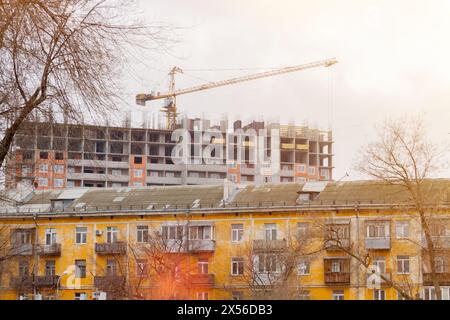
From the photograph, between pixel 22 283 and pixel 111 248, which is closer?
pixel 22 283

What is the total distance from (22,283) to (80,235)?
5.95m

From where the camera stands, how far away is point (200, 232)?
1877 inches

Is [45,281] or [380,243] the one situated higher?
[380,243]

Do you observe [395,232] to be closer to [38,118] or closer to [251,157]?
[38,118]

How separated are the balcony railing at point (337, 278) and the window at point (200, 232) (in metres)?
6.80

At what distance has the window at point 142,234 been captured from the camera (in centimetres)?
4790

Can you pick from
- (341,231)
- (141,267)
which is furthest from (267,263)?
(141,267)

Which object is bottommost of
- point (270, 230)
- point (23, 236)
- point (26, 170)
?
point (26, 170)

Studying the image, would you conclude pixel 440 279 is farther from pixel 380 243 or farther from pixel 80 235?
pixel 80 235

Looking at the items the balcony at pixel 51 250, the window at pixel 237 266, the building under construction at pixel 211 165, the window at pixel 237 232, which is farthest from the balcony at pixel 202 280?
the building under construction at pixel 211 165

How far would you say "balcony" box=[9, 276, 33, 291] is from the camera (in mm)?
44503

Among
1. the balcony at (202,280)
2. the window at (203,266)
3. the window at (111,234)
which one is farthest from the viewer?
the window at (111,234)

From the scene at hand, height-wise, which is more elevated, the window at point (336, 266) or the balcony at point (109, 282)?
the window at point (336, 266)

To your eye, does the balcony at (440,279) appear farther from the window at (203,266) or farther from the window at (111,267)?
the window at (111,267)
